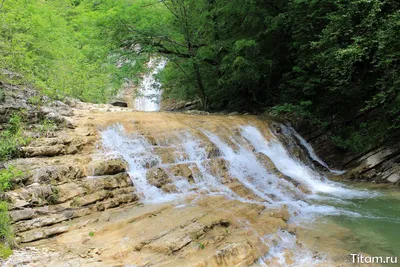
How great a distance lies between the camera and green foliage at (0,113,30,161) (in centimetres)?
560

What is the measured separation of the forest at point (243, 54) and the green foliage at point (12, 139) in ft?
5.48

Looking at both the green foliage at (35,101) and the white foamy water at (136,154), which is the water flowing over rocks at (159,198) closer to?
the white foamy water at (136,154)

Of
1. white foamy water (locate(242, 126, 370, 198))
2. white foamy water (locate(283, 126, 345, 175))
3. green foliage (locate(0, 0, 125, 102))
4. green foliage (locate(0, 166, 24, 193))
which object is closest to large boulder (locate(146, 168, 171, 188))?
green foliage (locate(0, 166, 24, 193))

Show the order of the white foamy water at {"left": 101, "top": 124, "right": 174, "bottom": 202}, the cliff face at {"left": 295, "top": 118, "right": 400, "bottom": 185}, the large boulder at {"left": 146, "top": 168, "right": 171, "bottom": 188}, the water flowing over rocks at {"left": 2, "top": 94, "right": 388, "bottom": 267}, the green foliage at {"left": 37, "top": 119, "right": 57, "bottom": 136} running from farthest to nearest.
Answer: the cliff face at {"left": 295, "top": 118, "right": 400, "bottom": 185} < the green foliage at {"left": 37, "top": 119, "right": 57, "bottom": 136} < the large boulder at {"left": 146, "top": 168, "right": 171, "bottom": 188} < the white foamy water at {"left": 101, "top": 124, "right": 174, "bottom": 202} < the water flowing over rocks at {"left": 2, "top": 94, "right": 388, "bottom": 267}

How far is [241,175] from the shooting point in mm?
7707

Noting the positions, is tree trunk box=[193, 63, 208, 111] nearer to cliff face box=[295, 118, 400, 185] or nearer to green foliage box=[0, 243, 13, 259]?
cliff face box=[295, 118, 400, 185]

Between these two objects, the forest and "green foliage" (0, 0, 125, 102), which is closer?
the forest

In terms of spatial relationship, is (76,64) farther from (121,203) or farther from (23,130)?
(121,203)

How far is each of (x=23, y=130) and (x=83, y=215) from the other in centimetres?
266

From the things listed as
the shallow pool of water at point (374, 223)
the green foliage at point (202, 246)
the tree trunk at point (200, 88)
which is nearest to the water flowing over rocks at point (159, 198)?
the green foliage at point (202, 246)

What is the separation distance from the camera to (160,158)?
7.03 metres

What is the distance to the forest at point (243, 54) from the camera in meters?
8.59

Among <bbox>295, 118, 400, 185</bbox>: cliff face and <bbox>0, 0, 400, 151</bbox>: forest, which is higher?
<bbox>0, 0, 400, 151</bbox>: forest

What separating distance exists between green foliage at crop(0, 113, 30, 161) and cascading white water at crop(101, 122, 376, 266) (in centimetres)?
170
